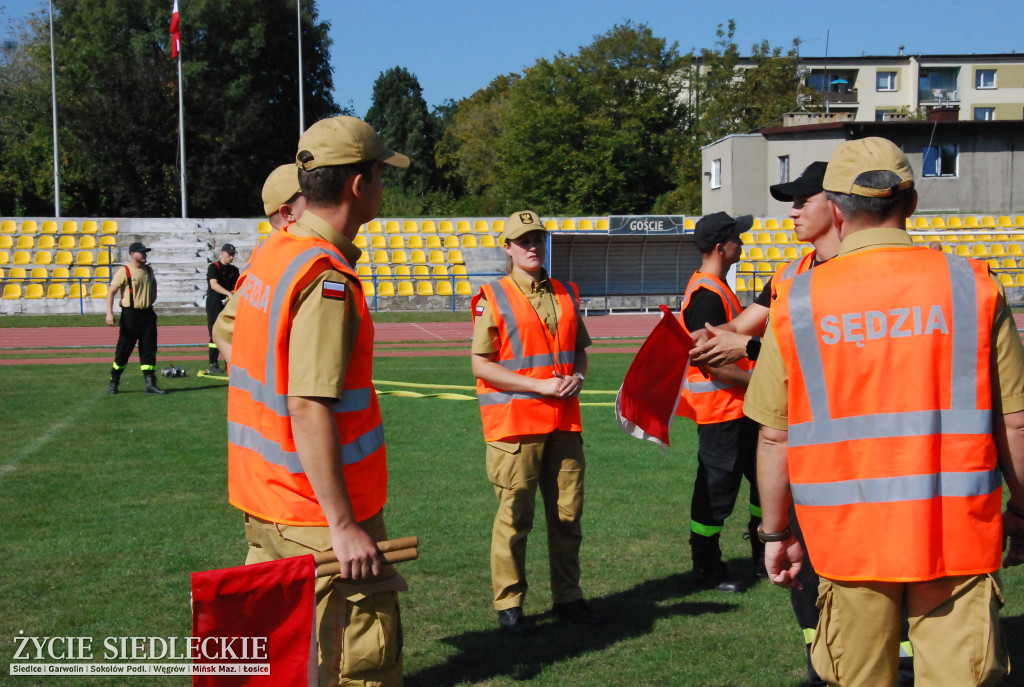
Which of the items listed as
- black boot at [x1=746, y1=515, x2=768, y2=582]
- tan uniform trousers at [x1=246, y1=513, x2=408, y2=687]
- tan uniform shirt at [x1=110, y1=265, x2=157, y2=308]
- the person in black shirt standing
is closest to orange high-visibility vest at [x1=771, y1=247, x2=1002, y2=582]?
tan uniform trousers at [x1=246, y1=513, x2=408, y2=687]

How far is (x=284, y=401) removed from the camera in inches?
116

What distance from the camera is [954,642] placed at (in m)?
2.73

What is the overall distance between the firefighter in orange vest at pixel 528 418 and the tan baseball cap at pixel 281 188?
1.33m

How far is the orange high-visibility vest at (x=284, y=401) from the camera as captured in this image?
291 centimetres

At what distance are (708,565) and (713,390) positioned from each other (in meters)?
1.09

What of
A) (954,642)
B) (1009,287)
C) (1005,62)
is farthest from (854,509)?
(1005,62)

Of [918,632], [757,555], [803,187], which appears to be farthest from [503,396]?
[918,632]

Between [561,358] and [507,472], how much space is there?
722 mm

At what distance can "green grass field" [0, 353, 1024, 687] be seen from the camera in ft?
15.6

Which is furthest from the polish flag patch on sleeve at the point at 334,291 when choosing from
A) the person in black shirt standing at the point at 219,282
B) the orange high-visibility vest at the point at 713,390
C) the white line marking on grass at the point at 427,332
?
the white line marking on grass at the point at 427,332

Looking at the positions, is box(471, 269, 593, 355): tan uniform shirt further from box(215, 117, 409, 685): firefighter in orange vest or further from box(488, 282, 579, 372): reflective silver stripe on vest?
box(215, 117, 409, 685): firefighter in orange vest

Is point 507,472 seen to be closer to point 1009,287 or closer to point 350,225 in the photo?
point 350,225

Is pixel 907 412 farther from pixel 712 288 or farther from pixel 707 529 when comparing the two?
pixel 707 529

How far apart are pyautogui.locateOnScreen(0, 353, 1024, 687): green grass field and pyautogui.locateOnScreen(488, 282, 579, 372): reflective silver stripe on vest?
1428 mm
